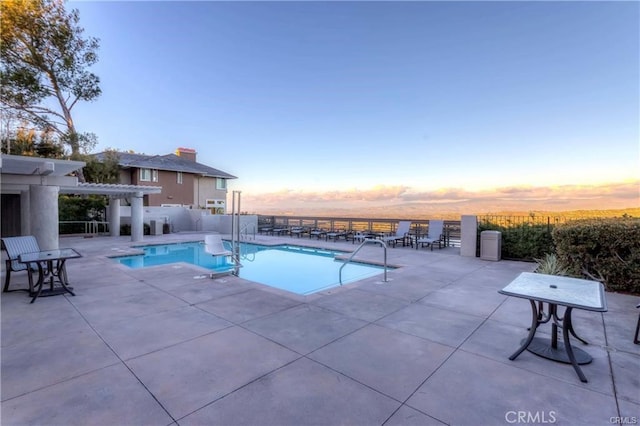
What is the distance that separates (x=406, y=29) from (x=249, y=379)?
12101 millimetres

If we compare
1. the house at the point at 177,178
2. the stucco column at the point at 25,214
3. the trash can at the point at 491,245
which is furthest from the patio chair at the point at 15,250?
the house at the point at 177,178

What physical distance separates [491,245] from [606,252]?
2798mm

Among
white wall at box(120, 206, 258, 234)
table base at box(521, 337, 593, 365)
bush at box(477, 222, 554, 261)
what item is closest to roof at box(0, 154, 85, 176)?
table base at box(521, 337, 593, 365)

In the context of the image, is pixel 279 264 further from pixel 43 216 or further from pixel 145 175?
pixel 145 175

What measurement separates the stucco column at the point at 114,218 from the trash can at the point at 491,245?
640 inches

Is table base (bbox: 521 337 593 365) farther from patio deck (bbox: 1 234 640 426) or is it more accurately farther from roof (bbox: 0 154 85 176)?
roof (bbox: 0 154 85 176)

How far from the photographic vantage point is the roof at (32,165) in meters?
5.31

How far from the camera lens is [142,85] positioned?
13.8m

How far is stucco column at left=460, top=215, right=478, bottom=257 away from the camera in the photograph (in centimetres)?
851

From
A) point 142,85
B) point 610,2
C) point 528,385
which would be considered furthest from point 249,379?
point 142,85

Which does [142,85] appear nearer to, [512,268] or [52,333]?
[52,333]

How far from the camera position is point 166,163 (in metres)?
21.3

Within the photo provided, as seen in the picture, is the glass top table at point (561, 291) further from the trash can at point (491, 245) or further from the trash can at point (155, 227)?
the trash can at point (155, 227)

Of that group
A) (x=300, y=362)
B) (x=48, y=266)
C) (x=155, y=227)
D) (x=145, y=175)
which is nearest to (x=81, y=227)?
(x=155, y=227)
